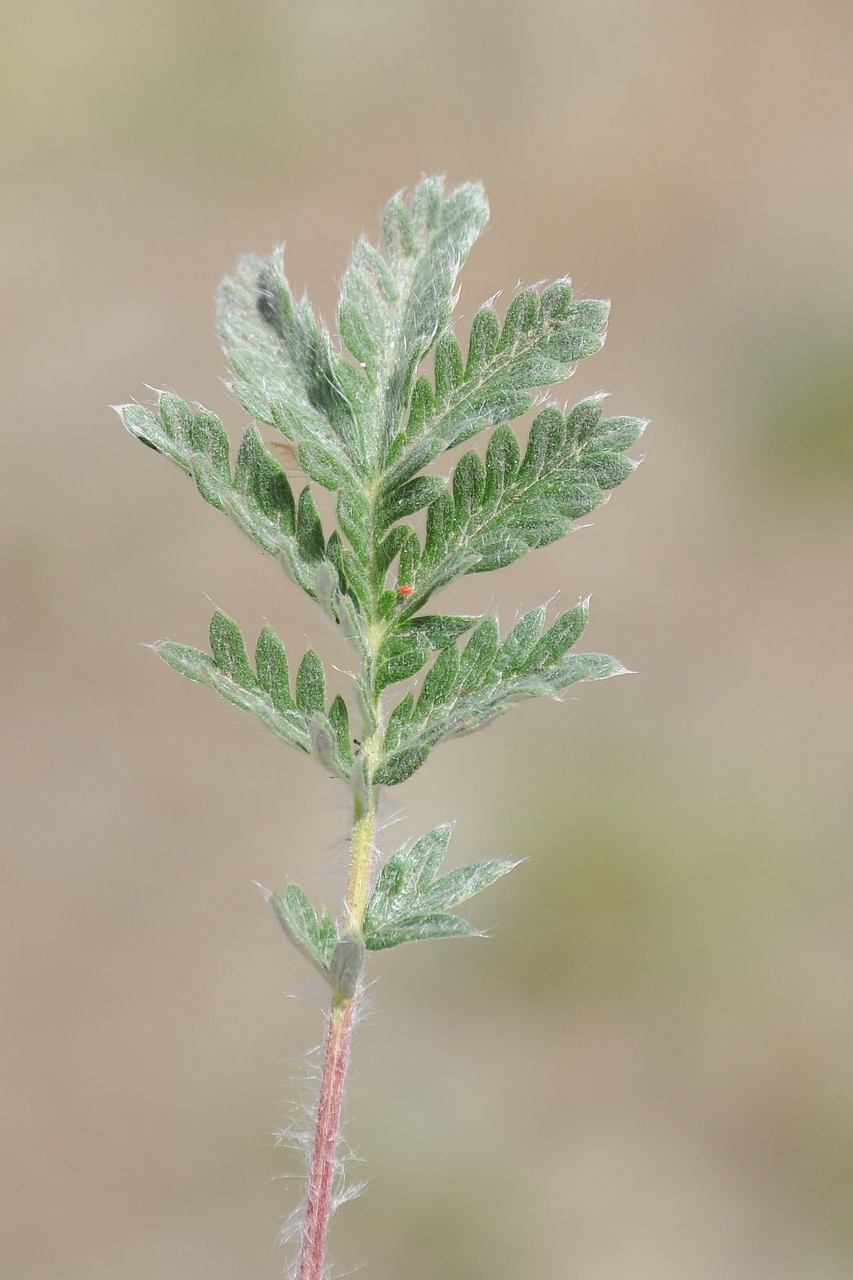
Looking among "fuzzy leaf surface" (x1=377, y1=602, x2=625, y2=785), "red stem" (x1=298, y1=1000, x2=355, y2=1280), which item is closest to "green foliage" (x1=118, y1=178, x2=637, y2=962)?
"fuzzy leaf surface" (x1=377, y1=602, x2=625, y2=785)

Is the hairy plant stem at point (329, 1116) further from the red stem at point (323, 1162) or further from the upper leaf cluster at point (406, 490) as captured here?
the upper leaf cluster at point (406, 490)

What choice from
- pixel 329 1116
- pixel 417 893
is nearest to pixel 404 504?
pixel 417 893

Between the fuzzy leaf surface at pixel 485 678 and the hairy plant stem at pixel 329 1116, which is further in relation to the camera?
the fuzzy leaf surface at pixel 485 678

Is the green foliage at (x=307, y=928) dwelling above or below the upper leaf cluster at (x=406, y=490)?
below

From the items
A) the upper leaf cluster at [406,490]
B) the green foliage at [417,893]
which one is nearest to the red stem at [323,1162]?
the green foliage at [417,893]

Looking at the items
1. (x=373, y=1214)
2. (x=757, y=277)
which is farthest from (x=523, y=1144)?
(x=757, y=277)

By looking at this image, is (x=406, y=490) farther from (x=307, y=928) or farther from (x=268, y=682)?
(x=307, y=928)

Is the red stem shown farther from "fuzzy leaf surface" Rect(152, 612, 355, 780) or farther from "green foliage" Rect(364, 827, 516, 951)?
"fuzzy leaf surface" Rect(152, 612, 355, 780)
